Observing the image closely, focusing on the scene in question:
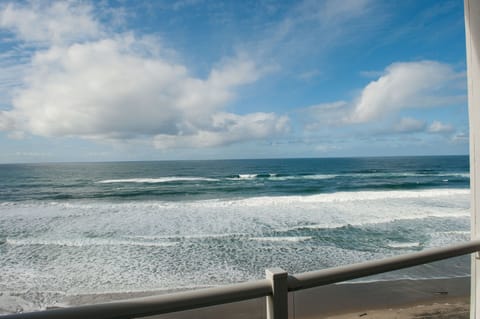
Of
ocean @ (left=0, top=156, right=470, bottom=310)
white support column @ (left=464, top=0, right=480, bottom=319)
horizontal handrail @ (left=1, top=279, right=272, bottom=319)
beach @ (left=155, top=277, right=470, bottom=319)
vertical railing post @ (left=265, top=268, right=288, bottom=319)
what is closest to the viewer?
horizontal handrail @ (left=1, top=279, right=272, bottom=319)

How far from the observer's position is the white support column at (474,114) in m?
1.43

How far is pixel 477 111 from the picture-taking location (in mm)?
1467

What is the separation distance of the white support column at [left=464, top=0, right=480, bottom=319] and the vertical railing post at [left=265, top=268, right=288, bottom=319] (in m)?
1.09

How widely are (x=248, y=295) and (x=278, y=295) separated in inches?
4.0

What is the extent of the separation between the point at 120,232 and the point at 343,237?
6.96 metres

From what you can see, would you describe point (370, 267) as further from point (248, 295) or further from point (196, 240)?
point (196, 240)

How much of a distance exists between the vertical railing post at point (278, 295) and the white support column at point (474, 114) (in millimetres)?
1087

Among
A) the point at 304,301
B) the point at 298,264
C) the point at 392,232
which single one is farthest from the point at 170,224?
the point at 304,301

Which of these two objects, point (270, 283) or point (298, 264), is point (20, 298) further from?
point (270, 283)

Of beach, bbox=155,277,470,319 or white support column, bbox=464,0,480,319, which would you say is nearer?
beach, bbox=155,277,470,319

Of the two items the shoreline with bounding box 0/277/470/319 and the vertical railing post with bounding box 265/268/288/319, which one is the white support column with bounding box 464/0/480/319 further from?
the vertical railing post with bounding box 265/268/288/319

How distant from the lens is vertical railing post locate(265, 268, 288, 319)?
0.89 meters

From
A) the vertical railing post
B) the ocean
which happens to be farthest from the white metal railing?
the ocean

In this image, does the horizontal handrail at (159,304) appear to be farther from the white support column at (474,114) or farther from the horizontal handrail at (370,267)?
the white support column at (474,114)
